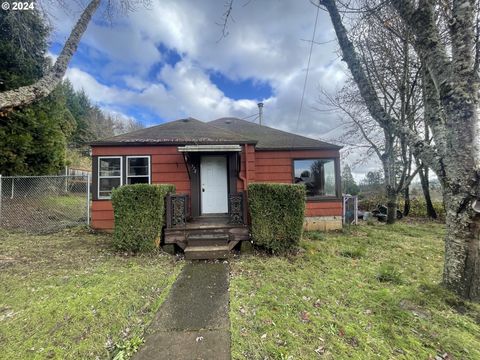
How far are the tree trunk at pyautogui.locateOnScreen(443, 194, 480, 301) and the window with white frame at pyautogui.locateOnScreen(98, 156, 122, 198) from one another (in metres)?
8.11

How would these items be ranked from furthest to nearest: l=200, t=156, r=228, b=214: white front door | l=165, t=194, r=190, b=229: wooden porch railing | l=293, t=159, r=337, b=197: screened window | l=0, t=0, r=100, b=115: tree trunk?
l=293, t=159, r=337, b=197: screened window, l=200, t=156, r=228, b=214: white front door, l=165, t=194, r=190, b=229: wooden porch railing, l=0, t=0, r=100, b=115: tree trunk

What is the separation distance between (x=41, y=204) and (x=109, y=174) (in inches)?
146

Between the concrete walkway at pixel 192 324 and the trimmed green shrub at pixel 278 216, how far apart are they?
159 centimetres

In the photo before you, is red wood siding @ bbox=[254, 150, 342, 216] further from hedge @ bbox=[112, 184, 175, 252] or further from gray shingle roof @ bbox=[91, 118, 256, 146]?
hedge @ bbox=[112, 184, 175, 252]

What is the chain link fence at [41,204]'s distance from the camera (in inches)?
282

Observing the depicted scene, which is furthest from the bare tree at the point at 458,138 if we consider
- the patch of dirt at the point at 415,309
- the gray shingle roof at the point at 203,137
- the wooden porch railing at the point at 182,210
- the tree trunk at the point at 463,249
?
the gray shingle roof at the point at 203,137

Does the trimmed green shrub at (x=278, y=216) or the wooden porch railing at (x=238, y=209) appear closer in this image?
the trimmed green shrub at (x=278, y=216)

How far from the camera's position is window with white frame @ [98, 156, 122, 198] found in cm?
719

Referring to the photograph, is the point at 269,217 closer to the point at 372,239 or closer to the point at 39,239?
the point at 372,239

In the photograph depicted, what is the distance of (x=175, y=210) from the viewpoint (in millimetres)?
5668

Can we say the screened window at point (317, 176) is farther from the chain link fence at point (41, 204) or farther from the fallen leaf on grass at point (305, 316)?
the chain link fence at point (41, 204)

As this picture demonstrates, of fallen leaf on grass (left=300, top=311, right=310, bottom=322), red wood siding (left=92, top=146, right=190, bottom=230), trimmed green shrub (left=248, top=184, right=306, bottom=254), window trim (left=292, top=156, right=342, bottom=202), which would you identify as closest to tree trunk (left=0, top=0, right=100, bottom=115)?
red wood siding (left=92, top=146, right=190, bottom=230)

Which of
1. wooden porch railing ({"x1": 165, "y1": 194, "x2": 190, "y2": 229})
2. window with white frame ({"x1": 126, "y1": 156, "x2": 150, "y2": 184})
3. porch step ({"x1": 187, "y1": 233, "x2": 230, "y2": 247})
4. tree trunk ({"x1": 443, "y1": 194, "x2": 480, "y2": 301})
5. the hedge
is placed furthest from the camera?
window with white frame ({"x1": 126, "y1": 156, "x2": 150, "y2": 184})

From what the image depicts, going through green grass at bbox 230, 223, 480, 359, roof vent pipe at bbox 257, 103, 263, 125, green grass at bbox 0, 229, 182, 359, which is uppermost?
roof vent pipe at bbox 257, 103, 263, 125
